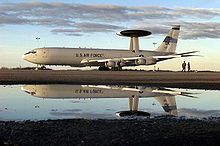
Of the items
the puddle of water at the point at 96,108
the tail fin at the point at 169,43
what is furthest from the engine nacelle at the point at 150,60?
the puddle of water at the point at 96,108

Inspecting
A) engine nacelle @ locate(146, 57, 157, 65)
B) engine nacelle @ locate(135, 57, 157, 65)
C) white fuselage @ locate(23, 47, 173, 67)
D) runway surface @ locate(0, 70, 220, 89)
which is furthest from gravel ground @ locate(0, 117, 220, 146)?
engine nacelle @ locate(146, 57, 157, 65)

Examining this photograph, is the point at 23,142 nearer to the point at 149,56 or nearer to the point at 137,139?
the point at 137,139

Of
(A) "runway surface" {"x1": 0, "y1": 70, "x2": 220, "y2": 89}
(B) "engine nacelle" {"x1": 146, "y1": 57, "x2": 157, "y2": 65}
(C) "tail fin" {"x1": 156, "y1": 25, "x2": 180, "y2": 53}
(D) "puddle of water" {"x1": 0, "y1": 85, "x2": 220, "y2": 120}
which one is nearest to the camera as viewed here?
(D) "puddle of water" {"x1": 0, "y1": 85, "x2": 220, "y2": 120}

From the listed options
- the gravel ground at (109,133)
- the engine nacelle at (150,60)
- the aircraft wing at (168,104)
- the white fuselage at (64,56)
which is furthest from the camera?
the engine nacelle at (150,60)

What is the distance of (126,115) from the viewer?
13.6 metres

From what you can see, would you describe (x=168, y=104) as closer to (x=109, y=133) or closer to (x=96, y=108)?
(x=96, y=108)

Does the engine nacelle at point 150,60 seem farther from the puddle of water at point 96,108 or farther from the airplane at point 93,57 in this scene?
the puddle of water at point 96,108

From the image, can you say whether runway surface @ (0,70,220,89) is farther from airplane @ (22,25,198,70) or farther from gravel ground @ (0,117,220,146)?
airplane @ (22,25,198,70)

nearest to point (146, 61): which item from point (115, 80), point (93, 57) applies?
point (93, 57)

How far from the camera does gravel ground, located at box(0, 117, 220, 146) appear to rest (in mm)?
8180

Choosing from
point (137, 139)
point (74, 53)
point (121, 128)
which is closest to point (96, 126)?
point (121, 128)

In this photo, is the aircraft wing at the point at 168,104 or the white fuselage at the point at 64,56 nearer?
the aircraft wing at the point at 168,104

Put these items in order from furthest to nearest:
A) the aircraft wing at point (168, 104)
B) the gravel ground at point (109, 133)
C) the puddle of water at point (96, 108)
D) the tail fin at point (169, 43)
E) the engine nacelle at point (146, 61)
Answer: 1. the tail fin at point (169, 43)
2. the engine nacelle at point (146, 61)
3. the aircraft wing at point (168, 104)
4. the puddle of water at point (96, 108)
5. the gravel ground at point (109, 133)

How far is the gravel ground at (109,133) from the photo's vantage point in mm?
8180
